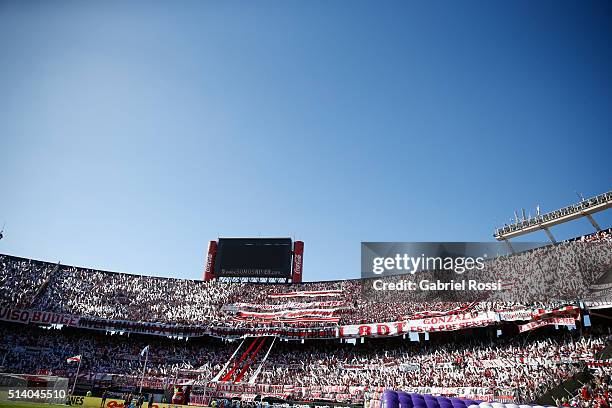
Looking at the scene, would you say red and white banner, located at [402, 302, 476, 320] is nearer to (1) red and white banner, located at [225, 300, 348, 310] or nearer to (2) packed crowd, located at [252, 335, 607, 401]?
(2) packed crowd, located at [252, 335, 607, 401]

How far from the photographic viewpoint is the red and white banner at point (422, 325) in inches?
1596

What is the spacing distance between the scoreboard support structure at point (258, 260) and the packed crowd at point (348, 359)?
10.6 metres

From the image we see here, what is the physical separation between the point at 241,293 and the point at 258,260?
17.1 ft

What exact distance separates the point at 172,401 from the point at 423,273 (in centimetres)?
3038

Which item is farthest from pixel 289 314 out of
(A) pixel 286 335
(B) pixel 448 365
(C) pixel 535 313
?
(C) pixel 535 313

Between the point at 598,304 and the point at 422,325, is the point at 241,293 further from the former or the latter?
the point at 598,304

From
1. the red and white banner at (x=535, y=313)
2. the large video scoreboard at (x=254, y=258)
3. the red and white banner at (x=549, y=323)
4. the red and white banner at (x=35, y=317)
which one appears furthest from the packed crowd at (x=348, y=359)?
the large video scoreboard at (x=254, y=258)

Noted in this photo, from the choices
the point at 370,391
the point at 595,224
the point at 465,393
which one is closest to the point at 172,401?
the point at 370,391

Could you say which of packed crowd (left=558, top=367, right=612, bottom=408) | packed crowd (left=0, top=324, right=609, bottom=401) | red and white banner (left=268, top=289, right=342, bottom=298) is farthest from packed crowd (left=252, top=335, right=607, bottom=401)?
red and white banner (left=268, top=289, right=342, bottom=298)

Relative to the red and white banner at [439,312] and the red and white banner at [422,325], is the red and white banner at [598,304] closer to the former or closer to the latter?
the red and white banner at [422,325]

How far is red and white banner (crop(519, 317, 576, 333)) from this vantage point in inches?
1320

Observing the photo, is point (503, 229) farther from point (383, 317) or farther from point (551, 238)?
point (383, 317)

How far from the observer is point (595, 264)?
3553 centimetres

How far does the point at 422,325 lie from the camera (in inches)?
1761
